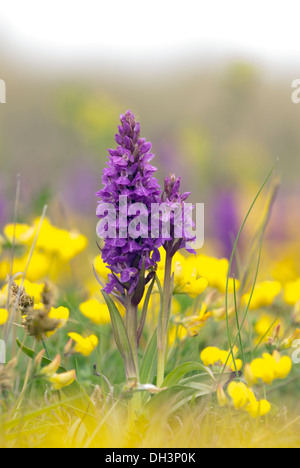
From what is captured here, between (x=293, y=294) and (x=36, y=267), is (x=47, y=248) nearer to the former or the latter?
(x=36, y=267)

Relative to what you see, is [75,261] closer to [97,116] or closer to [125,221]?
[125,221]

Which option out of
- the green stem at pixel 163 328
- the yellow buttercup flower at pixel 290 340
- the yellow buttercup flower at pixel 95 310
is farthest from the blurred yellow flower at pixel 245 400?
the yellow buttercup flower at pixel 95 310

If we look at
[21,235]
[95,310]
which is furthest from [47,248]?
[95,310]

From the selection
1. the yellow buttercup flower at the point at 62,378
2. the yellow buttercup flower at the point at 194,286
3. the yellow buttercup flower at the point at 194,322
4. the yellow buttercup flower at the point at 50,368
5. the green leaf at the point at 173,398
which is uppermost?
the yellow buttercup flower at the point at 194,286

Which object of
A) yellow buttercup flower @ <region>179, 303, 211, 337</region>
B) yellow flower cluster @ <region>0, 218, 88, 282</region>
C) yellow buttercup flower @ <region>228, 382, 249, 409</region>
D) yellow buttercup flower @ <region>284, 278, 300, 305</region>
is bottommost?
yellow buttercup flower @ <region>228, 382, 249, 409</region>

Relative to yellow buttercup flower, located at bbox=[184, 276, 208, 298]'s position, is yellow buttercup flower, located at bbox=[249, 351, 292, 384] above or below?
below

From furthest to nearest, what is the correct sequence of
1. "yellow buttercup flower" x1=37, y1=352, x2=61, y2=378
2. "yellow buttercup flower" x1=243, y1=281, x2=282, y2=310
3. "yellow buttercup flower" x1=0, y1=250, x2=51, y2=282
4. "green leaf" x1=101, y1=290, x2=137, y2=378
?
"yellow buttercup flower" x1=0, y1=250, x2=51, y2=282
"yellow buttercup flower" x1=243, y1=281, x2=282, y2=310
"green leaf" x1=101, y1=290, x2=137, y2=378
"yellow buttercup flower" x1=37, y1=352, x2=61, y2=378

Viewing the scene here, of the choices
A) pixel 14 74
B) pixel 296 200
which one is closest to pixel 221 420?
pixel 296 200

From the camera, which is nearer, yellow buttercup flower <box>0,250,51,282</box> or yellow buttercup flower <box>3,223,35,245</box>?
yellow buttercup flower <box>3,223,35,245</box>

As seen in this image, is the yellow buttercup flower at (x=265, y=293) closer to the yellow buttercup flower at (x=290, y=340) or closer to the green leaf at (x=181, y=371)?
the yellow buttercup flower at (x=290, y=340)

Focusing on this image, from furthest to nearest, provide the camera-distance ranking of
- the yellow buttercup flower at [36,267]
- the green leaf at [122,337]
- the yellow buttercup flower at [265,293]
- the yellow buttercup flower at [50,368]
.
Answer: the yellow buttercup flower at [36,267], the yellow buttercup flower at [265,293], the green leaf at [122,337], the yellow buttercup flower at [50,368]

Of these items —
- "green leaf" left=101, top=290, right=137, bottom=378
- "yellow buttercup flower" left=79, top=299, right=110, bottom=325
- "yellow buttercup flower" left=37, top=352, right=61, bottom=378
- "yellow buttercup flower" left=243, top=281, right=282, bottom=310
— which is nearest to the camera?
"yellow buttercup flower" left=37, top=352, right=61, bottom=378

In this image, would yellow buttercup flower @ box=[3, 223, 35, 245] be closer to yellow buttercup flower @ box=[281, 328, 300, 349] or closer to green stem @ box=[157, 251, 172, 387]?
green stem @ box=[157, 251, 172, 387]

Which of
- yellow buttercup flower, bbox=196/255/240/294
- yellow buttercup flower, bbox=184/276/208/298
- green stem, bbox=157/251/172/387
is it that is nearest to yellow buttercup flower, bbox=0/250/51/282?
yellow buttercup flower, bbox=196/255/240/294
